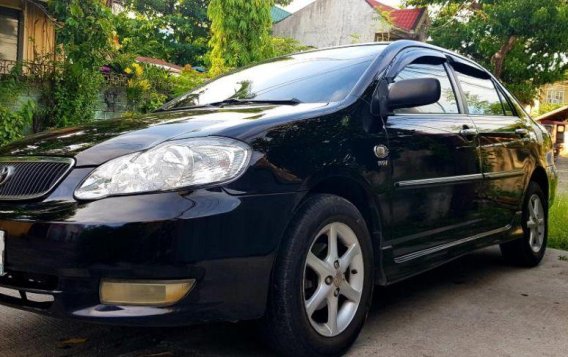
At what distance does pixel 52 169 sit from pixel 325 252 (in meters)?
1.22

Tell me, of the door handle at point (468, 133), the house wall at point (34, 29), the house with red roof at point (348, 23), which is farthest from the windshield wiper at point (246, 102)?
the house with red roof at point (348, 23)

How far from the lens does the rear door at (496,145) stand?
3885mm

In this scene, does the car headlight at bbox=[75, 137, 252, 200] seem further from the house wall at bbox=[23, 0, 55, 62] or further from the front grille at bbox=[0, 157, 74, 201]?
the house wall at bbox=[23, 0, 55, 62]

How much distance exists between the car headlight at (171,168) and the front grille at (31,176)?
17cm

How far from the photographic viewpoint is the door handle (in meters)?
3.62

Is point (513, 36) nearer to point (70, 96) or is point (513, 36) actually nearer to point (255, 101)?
point (70, 96)

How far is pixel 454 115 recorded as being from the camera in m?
3.68

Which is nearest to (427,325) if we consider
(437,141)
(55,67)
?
(437,141)

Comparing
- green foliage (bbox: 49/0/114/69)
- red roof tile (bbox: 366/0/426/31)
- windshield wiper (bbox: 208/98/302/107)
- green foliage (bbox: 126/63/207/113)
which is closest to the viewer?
windshield wiper (bbox: 208/98/302/107)

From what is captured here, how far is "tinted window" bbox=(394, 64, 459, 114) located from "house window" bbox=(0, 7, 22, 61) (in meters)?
8.89

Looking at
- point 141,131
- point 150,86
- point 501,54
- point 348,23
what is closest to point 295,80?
point 141,131

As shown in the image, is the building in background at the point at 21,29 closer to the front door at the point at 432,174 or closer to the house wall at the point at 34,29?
the house wall at the point at 34,29

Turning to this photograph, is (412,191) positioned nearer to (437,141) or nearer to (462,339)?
(437,141)

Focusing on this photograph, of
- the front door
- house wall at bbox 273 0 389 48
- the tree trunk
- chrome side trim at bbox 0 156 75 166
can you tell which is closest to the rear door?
the front door
